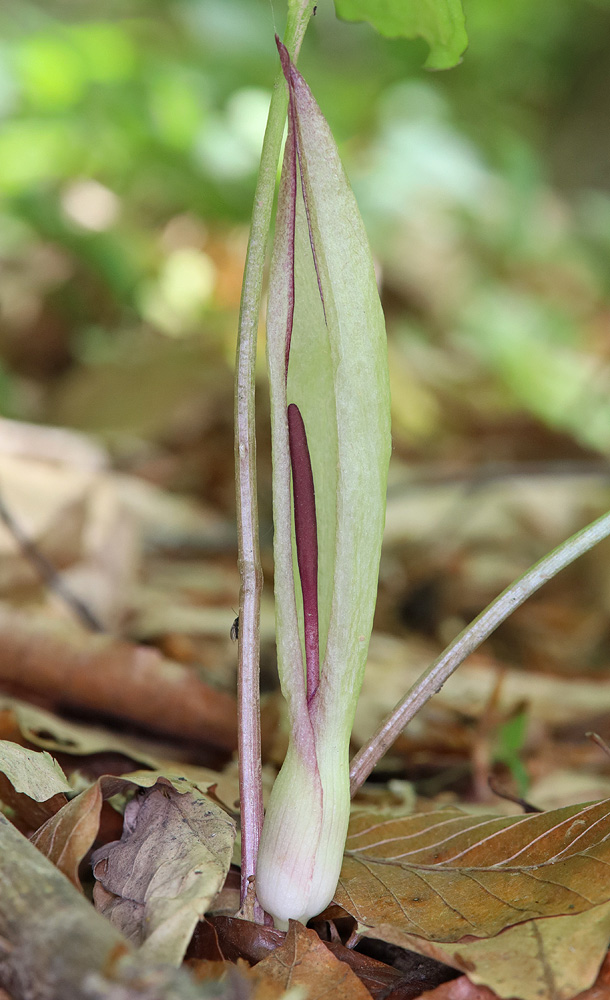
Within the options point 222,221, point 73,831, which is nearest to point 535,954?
point 73,831

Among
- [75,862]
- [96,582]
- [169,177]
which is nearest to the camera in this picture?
[75,862]

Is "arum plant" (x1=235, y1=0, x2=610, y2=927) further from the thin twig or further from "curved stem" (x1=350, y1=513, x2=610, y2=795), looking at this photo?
the thin twig

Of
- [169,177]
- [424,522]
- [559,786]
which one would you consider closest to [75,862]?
[559,786]

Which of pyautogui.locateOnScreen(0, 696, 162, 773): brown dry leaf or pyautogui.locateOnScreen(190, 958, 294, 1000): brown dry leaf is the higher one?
pyautogui.locateOnScreen(0, 696, 162, 773): brown dry leaf

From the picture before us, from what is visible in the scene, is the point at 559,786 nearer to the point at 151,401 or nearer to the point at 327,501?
the point at 327,501

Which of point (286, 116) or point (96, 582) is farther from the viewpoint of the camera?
point (96, 582)

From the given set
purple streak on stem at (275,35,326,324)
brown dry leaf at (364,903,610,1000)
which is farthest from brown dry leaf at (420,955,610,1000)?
purple streak on stem at (275,35,326,324)
